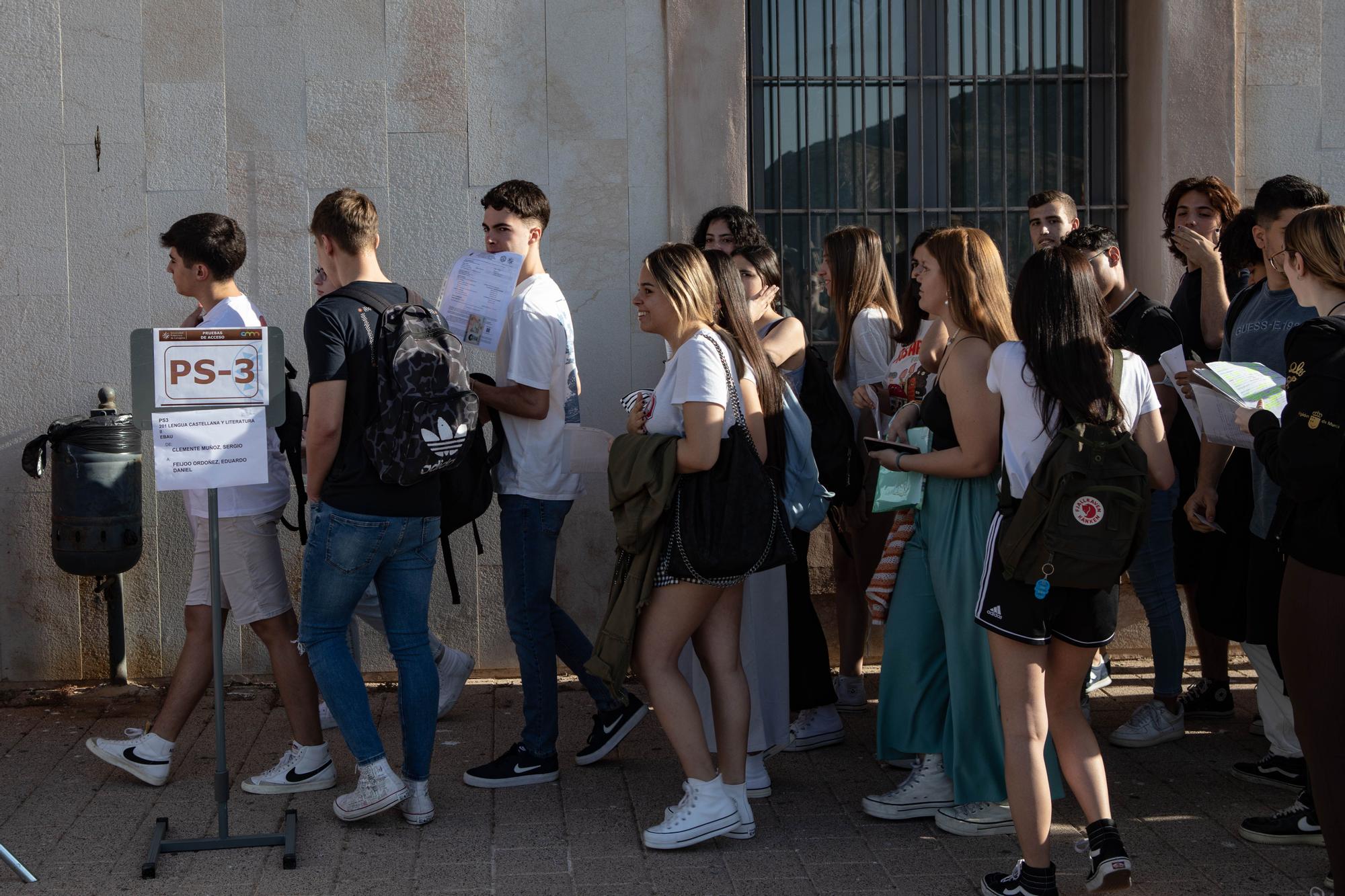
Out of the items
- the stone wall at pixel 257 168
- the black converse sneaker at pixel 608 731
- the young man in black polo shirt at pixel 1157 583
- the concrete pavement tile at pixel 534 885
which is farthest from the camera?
the stone wall at pixel 257 168

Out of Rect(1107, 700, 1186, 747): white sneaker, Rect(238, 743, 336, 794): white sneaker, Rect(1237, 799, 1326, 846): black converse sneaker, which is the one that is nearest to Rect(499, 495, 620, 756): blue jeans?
Rect(238, 743, 336, 794): white sneaker

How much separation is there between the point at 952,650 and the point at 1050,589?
0.77m

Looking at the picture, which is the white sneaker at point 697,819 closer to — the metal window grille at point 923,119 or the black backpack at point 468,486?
the black backpack at point 468,486

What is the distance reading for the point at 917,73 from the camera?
6660 millimetres

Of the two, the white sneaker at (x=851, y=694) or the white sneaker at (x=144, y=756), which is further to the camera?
the white sneaker at (x=851, y=694)

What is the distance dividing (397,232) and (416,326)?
2.08 metres

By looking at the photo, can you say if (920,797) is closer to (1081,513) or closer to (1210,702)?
(1081,513)

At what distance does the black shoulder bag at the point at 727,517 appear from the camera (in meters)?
3.99

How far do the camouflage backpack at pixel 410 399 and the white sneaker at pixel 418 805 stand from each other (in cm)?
102

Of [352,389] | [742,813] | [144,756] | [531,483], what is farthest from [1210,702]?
[144,756]

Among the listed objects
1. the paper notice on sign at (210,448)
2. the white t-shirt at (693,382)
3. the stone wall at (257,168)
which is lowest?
the paper notice on sign at (210,448)

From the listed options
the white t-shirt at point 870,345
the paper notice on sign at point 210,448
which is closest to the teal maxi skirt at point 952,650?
the white t-shirt at point 870,345

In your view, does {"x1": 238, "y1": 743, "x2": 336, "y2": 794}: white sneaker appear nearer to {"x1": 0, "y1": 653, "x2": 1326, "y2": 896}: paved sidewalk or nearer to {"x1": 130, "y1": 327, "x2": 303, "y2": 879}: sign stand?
{"x1": 0, "y1": 653, "x2": 1326, "y2": 896}: paved sidewalk

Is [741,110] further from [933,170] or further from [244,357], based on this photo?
[244,357]
